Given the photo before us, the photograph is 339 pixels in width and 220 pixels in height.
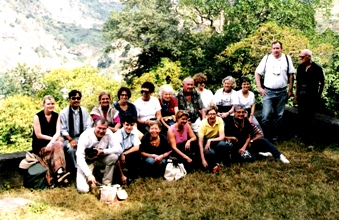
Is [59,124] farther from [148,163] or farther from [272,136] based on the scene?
[272,136]

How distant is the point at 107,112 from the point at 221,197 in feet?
7.66

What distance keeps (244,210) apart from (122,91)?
9.22 feet

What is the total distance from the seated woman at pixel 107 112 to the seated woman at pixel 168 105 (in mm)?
925

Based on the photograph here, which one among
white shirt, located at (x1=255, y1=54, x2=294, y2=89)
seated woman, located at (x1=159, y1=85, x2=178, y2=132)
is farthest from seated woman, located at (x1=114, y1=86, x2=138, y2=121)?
white shirt, located at (x1=255, y1=54, x2=294, y2=89)

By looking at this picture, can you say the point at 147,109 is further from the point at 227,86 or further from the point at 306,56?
the point at 306,56

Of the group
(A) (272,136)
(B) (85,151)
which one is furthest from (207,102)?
(B) (85,151)

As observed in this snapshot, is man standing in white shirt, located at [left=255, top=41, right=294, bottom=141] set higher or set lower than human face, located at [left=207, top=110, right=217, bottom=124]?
higher

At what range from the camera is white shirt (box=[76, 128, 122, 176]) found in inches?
206

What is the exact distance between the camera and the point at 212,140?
6078mm

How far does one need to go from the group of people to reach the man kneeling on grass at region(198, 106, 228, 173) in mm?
16

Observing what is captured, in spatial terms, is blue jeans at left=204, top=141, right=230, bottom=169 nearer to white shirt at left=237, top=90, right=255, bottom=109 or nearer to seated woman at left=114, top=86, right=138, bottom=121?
white shirt at left=237, top=90, right=255, bottom=109

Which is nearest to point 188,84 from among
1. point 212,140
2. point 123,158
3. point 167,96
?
point 167,96

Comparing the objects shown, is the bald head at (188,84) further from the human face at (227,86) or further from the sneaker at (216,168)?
the sneaker at (216,168)

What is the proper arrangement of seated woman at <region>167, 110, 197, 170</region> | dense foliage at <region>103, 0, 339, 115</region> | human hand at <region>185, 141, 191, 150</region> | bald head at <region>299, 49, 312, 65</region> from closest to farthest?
1. seated woman at <region>167, 110, 197, 170</region>
2. human hand at <region>185, 141, 191, 150</region>
3. bald head at <region>299, 49, 312, 65</region>
4. dense foliage at <region>103, 0, 339, 115</region>
